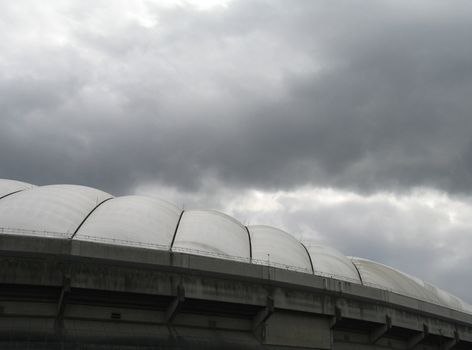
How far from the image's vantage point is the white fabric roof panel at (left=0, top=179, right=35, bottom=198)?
30.5 meters

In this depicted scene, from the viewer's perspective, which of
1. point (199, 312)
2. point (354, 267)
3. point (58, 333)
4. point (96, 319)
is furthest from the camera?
point (354, 267)

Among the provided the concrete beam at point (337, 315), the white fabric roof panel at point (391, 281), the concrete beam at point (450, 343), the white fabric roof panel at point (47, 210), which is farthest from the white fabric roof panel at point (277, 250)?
the concrete beam at point (450, 343)

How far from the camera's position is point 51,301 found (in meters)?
22.4

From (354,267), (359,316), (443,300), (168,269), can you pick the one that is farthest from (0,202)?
(443,300)

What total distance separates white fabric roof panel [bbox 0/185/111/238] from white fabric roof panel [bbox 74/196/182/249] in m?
0.68

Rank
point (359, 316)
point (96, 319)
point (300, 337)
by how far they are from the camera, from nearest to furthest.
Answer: point (96, 319) → point (300, 337) → point (359, 316)

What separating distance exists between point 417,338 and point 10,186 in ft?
87.5

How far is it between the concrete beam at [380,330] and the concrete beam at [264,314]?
321 inches

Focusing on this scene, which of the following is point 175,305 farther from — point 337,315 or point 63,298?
point 337,315

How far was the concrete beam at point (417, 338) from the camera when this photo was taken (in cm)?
3303

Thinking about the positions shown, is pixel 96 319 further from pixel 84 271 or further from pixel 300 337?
pixel 300 337

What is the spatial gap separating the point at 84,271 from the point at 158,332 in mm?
4356

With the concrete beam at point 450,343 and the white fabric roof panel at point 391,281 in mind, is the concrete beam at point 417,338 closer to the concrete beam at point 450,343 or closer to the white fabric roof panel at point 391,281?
the white fabric roof panel at point 391,281

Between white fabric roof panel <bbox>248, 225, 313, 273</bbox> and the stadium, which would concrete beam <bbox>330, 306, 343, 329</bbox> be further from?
white fabric roof panel <bbox>248, 225, 313, 273</bbox>
